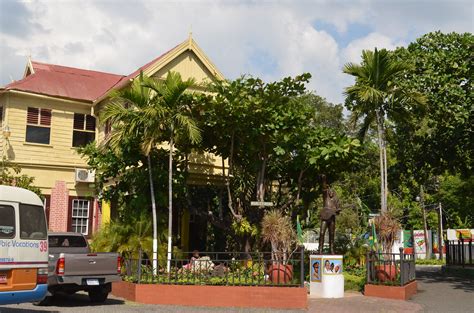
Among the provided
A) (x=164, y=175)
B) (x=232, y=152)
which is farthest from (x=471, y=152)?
(x=164, y=175)

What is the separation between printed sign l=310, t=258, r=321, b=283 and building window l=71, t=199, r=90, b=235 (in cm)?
1155

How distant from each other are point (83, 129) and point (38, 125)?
1834 mm

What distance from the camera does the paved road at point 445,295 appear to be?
1293cm

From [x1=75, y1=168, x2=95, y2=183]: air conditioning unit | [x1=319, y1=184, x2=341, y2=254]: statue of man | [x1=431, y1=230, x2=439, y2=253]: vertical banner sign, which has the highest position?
[x1=75, y1=168, x2=95, y2=183]: air conditioning unit

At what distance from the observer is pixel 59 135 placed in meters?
23.1

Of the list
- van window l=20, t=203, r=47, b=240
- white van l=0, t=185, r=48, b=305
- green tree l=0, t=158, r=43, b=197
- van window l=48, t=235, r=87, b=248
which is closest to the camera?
white van l=0, t=185, r=48, b=305

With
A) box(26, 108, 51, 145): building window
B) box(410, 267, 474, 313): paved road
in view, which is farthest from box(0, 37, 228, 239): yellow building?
box(410, 267, 474, 313): paved road

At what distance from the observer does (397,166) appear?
23094 mm

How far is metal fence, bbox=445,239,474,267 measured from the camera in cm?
2328

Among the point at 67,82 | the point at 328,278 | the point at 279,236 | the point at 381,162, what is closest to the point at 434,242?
the point at 381,162

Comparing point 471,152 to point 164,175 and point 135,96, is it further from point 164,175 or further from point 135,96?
point 135,96

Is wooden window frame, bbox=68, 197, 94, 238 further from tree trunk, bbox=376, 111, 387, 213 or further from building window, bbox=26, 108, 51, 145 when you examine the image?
tree trunk, bbox=376, 111, 387, 213

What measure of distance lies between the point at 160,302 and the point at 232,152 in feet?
18.2

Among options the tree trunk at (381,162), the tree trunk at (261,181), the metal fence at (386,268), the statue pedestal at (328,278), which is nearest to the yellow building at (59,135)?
the tree trunk at (261,181)
